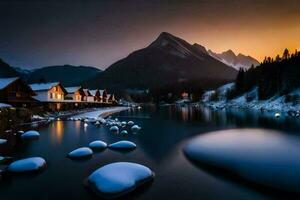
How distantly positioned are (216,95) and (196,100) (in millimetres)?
22768

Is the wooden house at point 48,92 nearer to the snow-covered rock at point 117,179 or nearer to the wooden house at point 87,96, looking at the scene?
the wooden house at point 87,96

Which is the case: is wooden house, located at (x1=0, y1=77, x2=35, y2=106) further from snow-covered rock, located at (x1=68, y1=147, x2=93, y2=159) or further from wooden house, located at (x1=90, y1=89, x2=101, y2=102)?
wooden house, located at (x1=90, y1=89, x2=101, y2=102)

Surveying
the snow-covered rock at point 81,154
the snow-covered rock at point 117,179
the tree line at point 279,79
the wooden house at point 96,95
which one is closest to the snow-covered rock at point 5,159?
the snow-covered rock at point 81,154

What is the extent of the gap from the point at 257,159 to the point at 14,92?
151ft

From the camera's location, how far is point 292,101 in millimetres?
72438

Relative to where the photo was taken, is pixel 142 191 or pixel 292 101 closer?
pixel 142 191

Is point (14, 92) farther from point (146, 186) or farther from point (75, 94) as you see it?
point (146, 186)

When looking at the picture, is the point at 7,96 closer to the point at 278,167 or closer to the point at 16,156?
the point at 16,156

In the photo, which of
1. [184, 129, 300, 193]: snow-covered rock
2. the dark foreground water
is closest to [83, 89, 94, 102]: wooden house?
the dark foreground water

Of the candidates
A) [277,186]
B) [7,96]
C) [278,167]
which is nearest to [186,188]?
[277,186]

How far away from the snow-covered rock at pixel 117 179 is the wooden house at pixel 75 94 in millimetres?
65288

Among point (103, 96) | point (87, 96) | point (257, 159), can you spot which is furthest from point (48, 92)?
point (257, 159)

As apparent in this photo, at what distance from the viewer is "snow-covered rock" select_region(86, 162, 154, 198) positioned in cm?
1012

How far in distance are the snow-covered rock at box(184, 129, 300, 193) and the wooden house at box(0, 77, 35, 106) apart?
38806 millimetres
